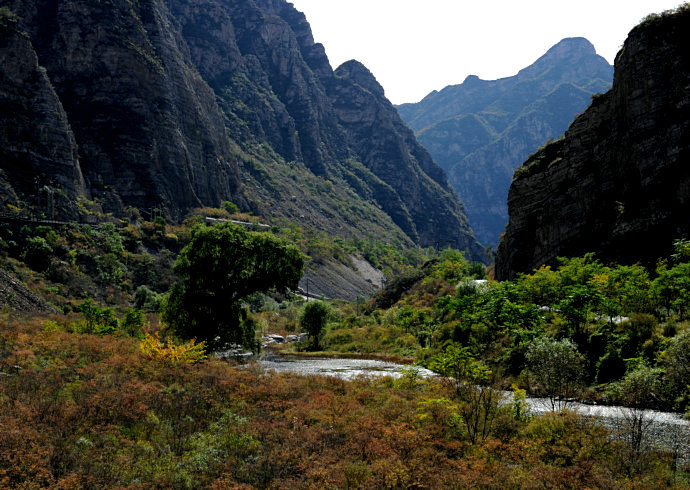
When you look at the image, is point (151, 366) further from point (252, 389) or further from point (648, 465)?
point (648, 465)

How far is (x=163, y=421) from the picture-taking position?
14578mm

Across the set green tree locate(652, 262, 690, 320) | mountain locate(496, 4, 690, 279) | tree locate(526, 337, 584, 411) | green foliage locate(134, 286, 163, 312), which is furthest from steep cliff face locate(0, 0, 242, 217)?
green tree locate(652, 262, 690, 320)

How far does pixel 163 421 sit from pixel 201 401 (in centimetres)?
242

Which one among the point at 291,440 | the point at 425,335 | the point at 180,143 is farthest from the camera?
the point at 180,143

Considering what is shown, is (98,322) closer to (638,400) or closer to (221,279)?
(221,279)

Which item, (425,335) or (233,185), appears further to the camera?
(233,185)

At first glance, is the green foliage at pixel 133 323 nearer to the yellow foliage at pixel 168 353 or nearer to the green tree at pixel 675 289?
the yellow foliage at pixel 168 353

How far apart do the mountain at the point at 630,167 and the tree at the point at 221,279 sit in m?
34.4

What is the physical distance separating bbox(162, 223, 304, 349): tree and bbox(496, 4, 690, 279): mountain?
113ft

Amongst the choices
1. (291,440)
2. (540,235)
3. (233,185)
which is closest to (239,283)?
(291,440)

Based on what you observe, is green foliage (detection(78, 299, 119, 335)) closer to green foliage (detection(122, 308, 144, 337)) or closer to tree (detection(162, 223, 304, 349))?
green foliage (detection(122, 308, 144, 337))

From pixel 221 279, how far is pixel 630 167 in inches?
1687

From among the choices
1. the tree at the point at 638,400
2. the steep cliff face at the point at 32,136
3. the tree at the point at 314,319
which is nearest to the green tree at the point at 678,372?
the tree at the point at 638,400

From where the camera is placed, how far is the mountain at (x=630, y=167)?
40.9 meters
